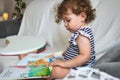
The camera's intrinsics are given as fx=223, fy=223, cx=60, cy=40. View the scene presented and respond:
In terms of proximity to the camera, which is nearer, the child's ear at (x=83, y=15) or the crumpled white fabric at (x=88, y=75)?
the crumpled white fabric at (x=88, y=75)

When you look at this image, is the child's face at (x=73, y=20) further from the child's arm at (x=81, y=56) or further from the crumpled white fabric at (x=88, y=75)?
the crumpled white fabric at (x=88, y=75)

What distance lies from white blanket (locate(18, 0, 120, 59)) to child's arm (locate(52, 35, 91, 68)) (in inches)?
13.9

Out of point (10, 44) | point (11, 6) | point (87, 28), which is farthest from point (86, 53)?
point (11, 6)

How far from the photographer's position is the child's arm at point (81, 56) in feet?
3.99

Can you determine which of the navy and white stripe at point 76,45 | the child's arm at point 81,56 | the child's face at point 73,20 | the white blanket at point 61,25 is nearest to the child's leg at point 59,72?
the child's arm at point 81,56

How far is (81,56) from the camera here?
1218 mm

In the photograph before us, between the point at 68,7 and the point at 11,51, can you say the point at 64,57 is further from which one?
the point at 11,51

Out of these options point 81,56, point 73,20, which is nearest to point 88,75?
point 81,56

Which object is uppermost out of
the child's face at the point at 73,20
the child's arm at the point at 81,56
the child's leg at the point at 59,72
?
the child's face at the point at 73,20

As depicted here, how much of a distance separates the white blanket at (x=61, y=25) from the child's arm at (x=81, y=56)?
0.35m

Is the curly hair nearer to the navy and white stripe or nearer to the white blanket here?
the navy and white stripe

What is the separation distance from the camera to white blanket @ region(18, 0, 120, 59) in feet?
5.29

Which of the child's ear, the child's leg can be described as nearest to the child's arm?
the child's leg

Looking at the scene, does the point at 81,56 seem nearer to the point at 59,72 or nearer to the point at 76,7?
the point at 59,72
